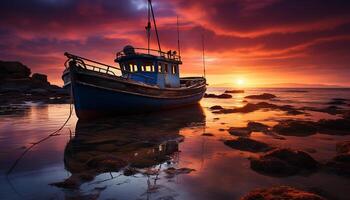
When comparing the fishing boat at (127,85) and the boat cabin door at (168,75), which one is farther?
the boat cabin door at (168,75)

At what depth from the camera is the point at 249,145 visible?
27.0 feet

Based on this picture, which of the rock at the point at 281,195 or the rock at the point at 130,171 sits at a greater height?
the rock at the point at 281,195

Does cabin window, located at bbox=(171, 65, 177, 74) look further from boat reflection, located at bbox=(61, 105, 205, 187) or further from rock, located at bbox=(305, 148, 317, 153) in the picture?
rock, located at bbox=(305, 148, 317, 153)

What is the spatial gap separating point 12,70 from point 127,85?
210ft

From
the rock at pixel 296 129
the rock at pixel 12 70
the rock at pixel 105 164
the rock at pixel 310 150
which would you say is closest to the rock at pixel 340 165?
the rock at pixel 310 150

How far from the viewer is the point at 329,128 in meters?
11.9

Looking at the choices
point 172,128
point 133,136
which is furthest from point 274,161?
point 172,128

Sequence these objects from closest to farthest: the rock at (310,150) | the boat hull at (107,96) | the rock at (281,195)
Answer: the rock at (281,195) → the rock at (310,150) → the boat hull at (107,96)

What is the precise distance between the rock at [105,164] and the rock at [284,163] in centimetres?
336

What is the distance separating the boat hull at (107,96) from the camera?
44.4 feet

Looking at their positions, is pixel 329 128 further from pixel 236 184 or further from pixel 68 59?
pixel 68 59

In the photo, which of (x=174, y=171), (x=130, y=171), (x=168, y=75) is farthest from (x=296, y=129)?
(x=168, y=75)

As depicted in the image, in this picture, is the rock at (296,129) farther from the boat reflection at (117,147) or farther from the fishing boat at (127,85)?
the fishing boat at (127,85)

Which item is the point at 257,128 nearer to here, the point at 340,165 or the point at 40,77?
the point at 340,165
